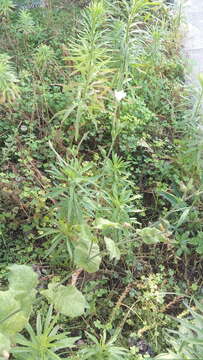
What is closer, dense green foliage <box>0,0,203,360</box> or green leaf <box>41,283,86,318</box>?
green leaf <box>41,283,86,318</box>

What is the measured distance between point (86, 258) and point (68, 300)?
19 cm

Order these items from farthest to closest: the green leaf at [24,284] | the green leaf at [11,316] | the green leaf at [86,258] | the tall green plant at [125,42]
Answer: the tall green plant at [125,42] → the green leaf at [86,258] → the green leaf at [24,284] → the green leaf at [11,316]

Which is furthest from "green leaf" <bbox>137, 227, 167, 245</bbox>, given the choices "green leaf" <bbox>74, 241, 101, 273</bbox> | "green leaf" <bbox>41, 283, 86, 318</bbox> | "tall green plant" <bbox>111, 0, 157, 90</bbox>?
"tall green plant" <bbox>111, 0, 157, 90</bbox>

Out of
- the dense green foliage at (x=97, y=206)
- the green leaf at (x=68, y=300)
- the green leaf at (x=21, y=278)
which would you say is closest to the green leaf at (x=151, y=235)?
the dense green foliage at (x=97, y=206)

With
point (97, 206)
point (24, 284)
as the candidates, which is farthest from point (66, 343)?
Answer: point (97, 206)

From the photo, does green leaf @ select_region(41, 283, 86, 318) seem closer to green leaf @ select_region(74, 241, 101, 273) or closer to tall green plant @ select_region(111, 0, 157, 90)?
green leaf @ select_region(74, 241, 101, 273)

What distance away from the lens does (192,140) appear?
2643 mm

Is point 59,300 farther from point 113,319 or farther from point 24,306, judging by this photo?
point 113,319

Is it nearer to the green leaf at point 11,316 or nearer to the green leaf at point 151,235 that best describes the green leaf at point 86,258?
the green leaf at point 151,235

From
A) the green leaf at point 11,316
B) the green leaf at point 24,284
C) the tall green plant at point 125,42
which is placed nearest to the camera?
the green leaf at point 11,316

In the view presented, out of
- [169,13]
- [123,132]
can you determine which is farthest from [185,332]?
[169,13]

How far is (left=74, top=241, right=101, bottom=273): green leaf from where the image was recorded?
1668mm

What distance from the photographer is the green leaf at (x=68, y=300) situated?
156cm

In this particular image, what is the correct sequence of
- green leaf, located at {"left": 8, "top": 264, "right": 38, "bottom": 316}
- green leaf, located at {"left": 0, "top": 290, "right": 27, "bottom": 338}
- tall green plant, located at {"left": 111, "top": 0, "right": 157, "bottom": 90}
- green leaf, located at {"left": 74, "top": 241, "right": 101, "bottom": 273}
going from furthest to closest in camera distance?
tall green plant, located at {"left": 111, "top": 0, "right": 157, "bottom": 90}
green leaf, located at {"left": 74, "top": 241, "right": 101, "bottom": 273}
green leaf, located at {"left": 8, "top": 264, "right": 38, "bottom": 316}
green leaf, located at {"left": 0, "top": 290, "right": 27, "bottom": 338}
